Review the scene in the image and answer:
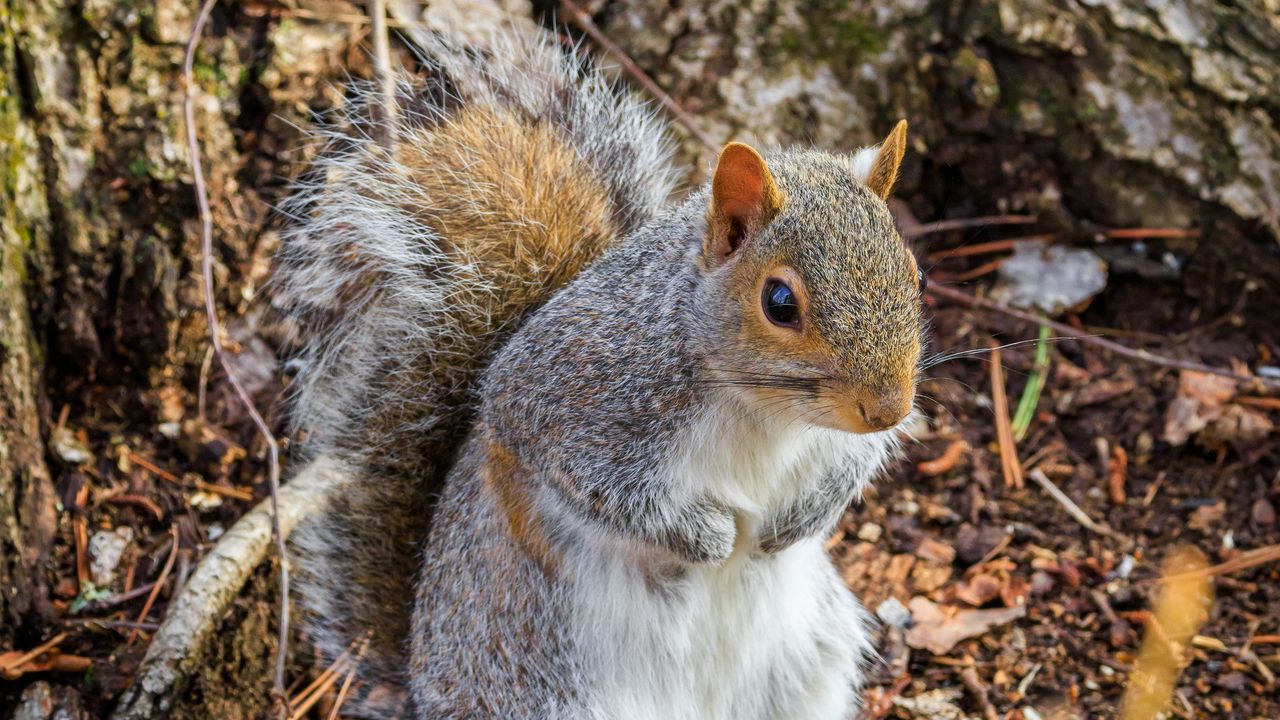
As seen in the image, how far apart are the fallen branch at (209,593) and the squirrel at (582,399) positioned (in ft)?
0.27

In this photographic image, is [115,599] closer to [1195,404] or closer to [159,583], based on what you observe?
[159,583]

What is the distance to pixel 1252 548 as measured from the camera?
2.66 meters

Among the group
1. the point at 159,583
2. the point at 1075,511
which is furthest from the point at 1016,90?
the point at 159,583

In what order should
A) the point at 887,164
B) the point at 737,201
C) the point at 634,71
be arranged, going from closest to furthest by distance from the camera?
the point at 737,201 < the point at 887,164 < the point at 634,71

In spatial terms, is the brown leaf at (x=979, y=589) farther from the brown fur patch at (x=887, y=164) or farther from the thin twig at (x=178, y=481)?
the thin twig at (x=178, y=481)

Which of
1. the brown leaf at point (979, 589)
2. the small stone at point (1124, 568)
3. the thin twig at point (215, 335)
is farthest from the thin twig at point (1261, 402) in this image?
the thin twig at point (215, 335)

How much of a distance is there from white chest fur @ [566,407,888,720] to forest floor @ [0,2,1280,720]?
0.44 meters

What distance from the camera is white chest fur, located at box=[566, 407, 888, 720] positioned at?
1978 mm

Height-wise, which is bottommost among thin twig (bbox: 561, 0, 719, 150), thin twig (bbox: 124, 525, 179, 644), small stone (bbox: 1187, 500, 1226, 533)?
small stone (bbox: 1187, 500, 1226, 533)

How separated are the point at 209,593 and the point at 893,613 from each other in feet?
4.96

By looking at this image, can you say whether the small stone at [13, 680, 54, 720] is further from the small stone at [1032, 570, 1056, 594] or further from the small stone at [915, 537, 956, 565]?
the small stone at [1032, 570, 1056, 594]

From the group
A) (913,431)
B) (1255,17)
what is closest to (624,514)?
(913,431)

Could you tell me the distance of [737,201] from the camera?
1796mm

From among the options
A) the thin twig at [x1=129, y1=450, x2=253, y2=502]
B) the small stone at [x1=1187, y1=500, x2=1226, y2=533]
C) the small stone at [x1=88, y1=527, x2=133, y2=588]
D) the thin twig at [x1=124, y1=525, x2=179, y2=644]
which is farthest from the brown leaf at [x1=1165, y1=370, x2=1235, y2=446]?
the small stone at [x1=88, y1=527, x2=133, y2=588]
